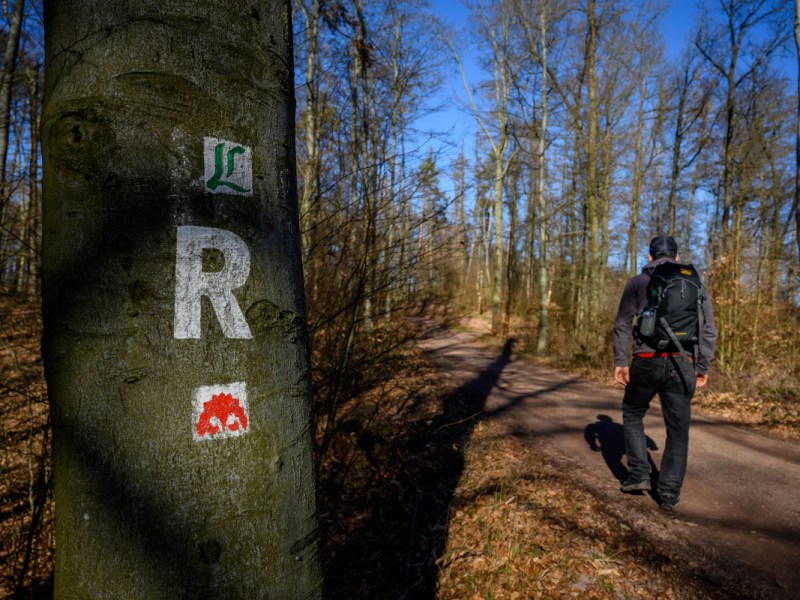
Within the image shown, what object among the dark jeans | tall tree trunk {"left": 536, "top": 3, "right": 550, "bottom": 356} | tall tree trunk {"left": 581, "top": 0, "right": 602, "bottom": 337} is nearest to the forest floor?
the dark jeans

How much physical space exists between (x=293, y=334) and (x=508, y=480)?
4187 mm

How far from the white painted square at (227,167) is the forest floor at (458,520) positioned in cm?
260

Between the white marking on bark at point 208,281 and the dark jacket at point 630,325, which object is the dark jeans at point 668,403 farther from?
the white marking on bark at point 208,281

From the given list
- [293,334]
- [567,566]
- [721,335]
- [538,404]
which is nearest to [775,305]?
[721,335]

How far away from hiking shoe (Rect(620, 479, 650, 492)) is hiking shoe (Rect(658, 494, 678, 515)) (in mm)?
162

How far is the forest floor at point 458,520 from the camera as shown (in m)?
3.00

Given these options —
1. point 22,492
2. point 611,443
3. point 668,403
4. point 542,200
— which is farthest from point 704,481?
point 542,200

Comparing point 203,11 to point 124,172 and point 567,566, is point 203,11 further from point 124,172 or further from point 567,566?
point 567,566

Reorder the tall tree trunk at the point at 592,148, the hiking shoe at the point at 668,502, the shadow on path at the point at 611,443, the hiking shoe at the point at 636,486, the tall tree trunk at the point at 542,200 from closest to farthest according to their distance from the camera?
the hiking shoe at the point at 668,502
the hiking shoe at the point at 636,486
the shadow on path at the point at 611,443
the tall tree trunk at the point at 592,148
the tall tree trunk at the point at 542,200

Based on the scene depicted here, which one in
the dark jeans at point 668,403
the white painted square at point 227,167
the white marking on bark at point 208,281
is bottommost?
the dark jeans at point 668,403

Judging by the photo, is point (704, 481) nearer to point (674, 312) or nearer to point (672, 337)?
point (672, 337)

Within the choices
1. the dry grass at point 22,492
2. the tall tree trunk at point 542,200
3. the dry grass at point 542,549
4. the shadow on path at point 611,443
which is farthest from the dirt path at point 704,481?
the tall tree trunk at point 542,200

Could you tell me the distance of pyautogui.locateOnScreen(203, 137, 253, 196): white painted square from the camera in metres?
0.86

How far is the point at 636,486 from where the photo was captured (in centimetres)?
390
